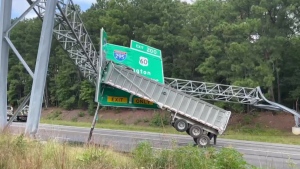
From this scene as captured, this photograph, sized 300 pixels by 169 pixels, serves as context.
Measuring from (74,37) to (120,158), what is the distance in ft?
50.5

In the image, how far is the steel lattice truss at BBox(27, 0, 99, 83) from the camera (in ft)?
62.3

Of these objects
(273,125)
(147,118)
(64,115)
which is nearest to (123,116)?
(147,118)

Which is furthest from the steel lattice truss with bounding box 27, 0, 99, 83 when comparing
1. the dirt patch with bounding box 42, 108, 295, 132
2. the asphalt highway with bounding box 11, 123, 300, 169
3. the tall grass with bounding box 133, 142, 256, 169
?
the tall grass with bounding box 133, 142, 256, 169

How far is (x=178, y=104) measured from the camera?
1969 cm

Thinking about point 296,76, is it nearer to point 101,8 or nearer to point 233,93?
point 233,93

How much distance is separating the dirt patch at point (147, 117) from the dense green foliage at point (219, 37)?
2.16 metres

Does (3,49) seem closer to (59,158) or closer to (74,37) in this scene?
(74,37)

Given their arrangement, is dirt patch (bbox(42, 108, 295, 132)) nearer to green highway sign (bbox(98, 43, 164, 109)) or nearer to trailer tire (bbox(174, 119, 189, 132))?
green highway sign (bbox(98, 43, 164, 109))

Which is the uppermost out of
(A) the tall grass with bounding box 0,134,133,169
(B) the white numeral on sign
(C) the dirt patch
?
(B) the white numeral on sign

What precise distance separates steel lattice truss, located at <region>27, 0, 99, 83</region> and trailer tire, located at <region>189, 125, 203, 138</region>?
24.2 feet

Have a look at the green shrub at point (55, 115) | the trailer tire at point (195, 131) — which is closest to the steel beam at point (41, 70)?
the trailer tire at point (195, 131)

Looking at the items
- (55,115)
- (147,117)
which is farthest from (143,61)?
(55,115)

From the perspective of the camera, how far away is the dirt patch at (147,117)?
109ft

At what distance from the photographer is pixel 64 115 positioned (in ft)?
172
